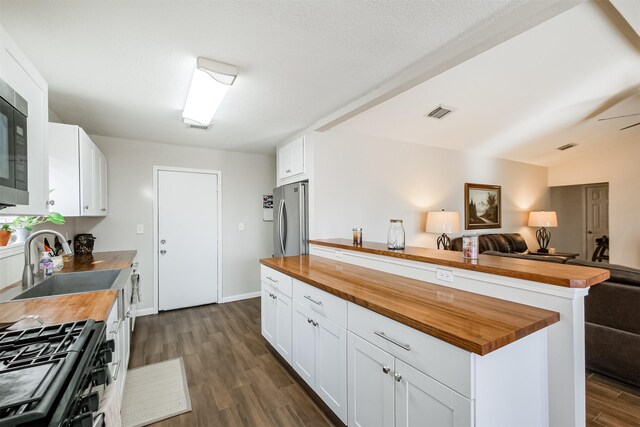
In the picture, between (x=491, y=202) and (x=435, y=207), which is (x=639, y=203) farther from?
(x=435, y=207)

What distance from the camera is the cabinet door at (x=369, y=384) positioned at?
1351 mm

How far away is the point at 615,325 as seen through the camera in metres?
2.24

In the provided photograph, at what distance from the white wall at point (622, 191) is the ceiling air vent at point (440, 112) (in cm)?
440

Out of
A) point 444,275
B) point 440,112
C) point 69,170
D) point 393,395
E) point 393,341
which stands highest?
point 440,112

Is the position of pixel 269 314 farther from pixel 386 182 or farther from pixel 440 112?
→ pixel 440 112

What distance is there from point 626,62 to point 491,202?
2.71 meters

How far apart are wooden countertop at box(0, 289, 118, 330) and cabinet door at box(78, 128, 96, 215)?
1117 mm

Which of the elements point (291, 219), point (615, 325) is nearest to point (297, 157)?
point (291, 219)

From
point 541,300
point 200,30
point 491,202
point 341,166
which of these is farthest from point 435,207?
point 200,30

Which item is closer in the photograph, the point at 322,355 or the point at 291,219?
the point at 322,355

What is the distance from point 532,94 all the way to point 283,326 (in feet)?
12.2

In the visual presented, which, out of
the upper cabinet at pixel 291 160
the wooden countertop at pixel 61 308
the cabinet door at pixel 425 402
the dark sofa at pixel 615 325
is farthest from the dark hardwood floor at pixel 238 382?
the upper cabinet at pixel 291 160

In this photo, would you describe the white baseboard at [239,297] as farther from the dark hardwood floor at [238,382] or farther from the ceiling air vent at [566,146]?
the ceiling air vent at [566,146]

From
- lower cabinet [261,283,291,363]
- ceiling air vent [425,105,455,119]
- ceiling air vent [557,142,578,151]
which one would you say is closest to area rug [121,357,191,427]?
lower cabinet [261,283,291,363]
